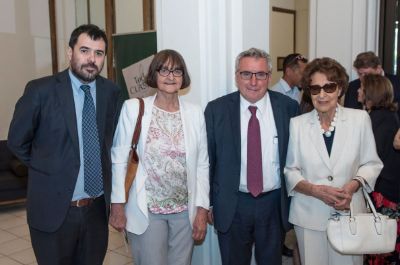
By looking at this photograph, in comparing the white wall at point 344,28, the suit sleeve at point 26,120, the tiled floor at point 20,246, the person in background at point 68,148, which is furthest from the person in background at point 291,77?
the suit sleeve at point 26,120

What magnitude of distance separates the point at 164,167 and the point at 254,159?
48cm

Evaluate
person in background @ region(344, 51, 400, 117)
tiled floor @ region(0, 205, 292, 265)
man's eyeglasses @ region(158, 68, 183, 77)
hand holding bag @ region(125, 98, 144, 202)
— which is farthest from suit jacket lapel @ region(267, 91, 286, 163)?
tiled floor @ region(0, 205, 292, 265)

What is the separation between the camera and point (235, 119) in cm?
233

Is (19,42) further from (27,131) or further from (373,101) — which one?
(373,101)

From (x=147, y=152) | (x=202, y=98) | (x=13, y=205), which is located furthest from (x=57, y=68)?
(x=147, y=152)

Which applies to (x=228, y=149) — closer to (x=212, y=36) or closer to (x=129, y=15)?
(x=212, y=36)

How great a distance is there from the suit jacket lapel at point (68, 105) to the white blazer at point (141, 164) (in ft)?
0.72

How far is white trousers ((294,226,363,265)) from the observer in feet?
7.11

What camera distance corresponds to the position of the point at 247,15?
2715 mm

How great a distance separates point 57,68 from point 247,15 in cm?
507

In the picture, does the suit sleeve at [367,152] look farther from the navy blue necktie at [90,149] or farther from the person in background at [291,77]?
the person in background at [291,77]

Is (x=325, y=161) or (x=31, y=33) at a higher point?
(x=31, y=33)

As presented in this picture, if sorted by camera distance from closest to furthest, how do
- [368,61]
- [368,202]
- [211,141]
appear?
1. [368,202]
2. [211,141]
3. [368,61]

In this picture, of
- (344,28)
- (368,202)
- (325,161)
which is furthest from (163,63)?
(344,28)
